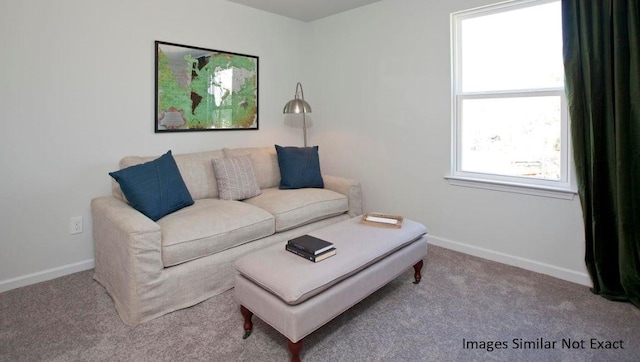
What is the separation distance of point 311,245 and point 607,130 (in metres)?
2.06

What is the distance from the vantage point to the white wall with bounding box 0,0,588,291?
2.52 metres

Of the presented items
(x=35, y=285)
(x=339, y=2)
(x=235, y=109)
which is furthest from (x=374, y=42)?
(x=35, y=285)

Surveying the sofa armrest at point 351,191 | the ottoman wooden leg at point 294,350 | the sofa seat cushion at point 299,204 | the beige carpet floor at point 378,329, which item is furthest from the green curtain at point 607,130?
the ottoman wooden leg at point 294,350

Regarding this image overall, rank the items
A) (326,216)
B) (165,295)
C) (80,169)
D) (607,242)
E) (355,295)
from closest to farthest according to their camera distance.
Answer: (355,295) → (165,295) → (607,242) → (80,169) → (326,216)

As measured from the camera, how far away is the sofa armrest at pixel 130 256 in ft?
6.66

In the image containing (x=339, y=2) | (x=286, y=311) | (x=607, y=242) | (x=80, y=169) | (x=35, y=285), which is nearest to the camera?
(x=286, y=311)

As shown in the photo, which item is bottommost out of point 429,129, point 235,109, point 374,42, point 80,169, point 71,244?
point 71,244

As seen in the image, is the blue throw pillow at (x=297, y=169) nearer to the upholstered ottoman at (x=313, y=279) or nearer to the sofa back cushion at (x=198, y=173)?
the sofa back cushion at (x=198, y=173)

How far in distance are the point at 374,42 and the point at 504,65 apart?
1.29 meters

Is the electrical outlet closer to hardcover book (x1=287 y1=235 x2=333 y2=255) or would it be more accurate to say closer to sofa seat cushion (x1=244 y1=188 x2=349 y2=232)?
sofa seat cushion (x1=244 y1=188 x2=349 y2=232)

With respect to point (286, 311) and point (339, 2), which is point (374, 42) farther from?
point (286, 311)

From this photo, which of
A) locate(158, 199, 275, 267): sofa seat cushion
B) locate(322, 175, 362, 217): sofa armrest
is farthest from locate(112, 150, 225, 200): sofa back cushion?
locate(322, 175, 362, 217): sofa armrest

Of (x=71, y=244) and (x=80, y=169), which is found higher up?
(x=80, y=169)

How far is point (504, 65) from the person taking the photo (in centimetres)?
294
